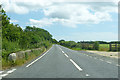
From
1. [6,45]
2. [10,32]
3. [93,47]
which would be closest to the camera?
[6,45]

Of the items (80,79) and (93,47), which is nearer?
(80,79)

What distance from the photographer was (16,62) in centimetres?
1188


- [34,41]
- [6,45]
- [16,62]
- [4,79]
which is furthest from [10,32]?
[4,79]

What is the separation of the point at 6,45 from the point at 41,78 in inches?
376

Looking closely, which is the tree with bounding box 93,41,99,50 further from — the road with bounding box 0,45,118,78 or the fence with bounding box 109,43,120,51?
the road with bounding box 0,45,118,78

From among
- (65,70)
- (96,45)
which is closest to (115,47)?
(96,45)

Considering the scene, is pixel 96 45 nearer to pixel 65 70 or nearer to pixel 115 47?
pixel 115 47

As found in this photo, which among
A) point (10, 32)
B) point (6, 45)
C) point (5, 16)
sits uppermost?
point (5, 16)

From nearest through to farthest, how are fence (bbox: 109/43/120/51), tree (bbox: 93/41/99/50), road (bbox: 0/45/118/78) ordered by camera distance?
road (bbox: 0/45/118/78)
fence (bbox: 109/43/120/51)
tree (bbox: 93/41/99/50)

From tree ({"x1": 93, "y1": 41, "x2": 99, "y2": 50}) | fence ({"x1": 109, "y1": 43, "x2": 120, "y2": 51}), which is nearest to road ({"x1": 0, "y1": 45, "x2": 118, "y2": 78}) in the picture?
fence ({"x1": 109, "y1": 43, "x2": 120, "y2": 51})

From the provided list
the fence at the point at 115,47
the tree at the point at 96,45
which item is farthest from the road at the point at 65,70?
the tree at the point at 96,45

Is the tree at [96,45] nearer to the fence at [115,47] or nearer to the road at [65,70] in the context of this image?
the fence at [115,47]

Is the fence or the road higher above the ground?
the fence

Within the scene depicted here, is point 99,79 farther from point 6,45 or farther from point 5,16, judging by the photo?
point 5,16
